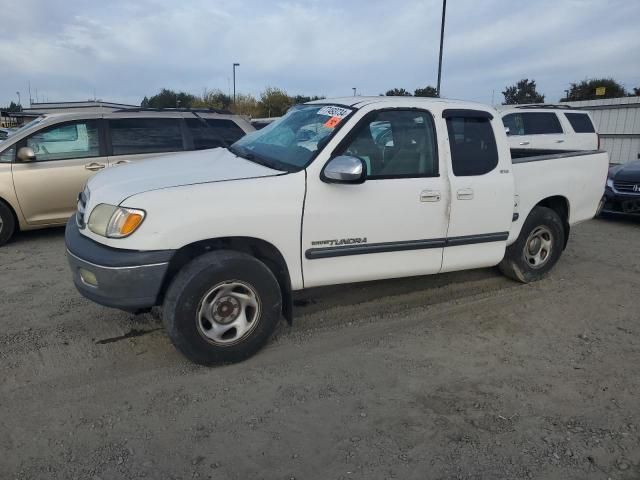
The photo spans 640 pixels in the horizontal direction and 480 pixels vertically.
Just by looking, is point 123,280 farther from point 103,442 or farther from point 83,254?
point 103,442

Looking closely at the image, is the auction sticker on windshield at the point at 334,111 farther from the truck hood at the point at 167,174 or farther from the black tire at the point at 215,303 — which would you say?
the black tire at the point at 215,303

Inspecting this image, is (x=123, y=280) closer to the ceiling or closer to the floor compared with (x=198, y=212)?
closer to the floor

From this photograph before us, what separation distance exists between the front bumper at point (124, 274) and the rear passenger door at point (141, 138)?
13.3ft

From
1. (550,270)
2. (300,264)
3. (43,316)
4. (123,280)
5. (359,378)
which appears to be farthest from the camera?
(550,270)

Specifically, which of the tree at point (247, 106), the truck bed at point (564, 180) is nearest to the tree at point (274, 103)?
the tree at point (247, 106)

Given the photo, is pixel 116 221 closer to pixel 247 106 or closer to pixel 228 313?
pixel 228 313

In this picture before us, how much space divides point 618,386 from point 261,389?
239 centimetres

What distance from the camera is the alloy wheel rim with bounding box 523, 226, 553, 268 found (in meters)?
5.36

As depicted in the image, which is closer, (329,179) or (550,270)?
(329,179)

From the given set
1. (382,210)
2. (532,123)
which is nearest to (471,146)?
(382,210)

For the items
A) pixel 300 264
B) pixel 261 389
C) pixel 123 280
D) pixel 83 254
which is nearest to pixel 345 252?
pixel 300 264

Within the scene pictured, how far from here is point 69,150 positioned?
22.7 ft

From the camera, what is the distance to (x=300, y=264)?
12.4 ft

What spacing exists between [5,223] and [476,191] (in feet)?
18.9
